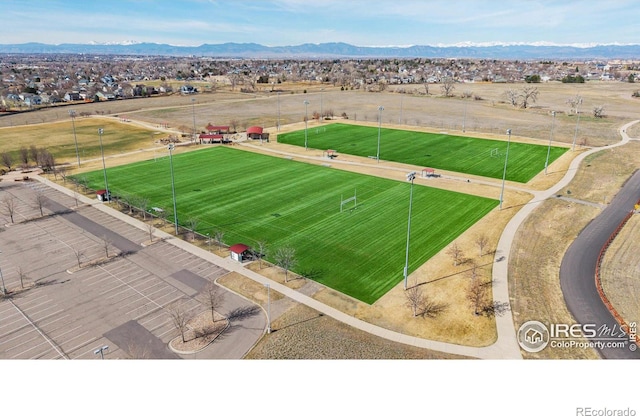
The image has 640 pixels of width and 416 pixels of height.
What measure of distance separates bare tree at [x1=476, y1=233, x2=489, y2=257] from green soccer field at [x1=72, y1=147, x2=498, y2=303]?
2543 mm

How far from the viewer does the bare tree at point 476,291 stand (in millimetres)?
37594

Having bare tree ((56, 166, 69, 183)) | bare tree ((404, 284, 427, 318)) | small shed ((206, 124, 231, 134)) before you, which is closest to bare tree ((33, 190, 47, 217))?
bare tree ((56, 166, 69, 183))

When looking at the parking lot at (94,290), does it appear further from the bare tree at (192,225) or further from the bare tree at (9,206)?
the bare tree at (192,225)

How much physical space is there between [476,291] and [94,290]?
121 ft

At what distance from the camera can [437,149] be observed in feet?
323

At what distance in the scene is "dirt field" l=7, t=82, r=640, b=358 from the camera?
36750mm

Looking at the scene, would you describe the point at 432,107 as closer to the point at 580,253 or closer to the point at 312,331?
the point at 580,253

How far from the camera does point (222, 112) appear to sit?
157 metres

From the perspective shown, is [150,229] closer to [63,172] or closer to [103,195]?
[103,195]

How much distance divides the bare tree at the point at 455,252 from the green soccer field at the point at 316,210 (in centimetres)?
132

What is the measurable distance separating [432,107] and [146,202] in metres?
130

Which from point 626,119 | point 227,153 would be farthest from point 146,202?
point 626,119

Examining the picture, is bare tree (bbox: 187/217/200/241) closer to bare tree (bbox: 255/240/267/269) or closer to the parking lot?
the parking lot

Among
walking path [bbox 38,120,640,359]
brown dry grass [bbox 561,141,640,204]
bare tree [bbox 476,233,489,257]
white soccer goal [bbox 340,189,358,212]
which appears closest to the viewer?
walking path [bbox 38,120,640,359]
